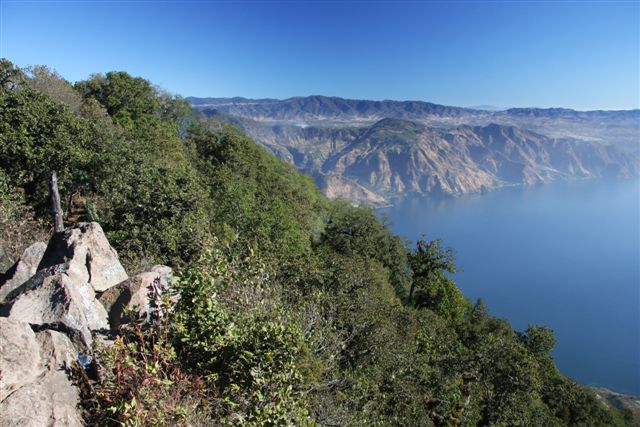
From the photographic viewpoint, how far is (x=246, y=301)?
9023 mm

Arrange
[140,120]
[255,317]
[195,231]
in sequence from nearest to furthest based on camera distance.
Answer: [255,317] < [195,231] < [140,120]

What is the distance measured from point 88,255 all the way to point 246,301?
20.8ft

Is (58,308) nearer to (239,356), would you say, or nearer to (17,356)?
(17,356)

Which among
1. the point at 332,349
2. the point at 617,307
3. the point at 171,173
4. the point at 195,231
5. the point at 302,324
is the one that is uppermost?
the point at 171,173

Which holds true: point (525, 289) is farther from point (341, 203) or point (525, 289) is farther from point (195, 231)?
point (195, 231)

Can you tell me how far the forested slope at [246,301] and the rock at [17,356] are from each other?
1.17m

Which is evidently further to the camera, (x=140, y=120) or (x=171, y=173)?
(x=140, y=120)

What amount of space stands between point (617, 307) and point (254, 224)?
14723 centimetres

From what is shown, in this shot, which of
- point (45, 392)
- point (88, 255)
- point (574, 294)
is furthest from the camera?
point (574, 294)

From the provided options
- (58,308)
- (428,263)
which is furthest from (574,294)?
(58,308)

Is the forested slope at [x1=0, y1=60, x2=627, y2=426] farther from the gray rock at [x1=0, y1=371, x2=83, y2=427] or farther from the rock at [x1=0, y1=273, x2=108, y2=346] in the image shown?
the rock at [x1=0, y1=273, x2=108, y2=346]

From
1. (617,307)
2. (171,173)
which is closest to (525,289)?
(617,307)

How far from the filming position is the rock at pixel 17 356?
6547 millimetres

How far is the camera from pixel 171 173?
2098cm
